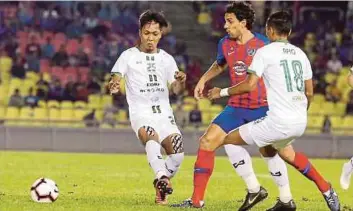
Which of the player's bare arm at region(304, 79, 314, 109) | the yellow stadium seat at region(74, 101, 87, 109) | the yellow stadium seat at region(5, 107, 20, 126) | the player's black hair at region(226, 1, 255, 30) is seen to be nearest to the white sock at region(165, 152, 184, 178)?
the player's black hair at region(226, 1, 255, 30)

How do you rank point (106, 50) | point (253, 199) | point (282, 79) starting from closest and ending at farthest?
point (282, 79), point (253, 199), point (106, 50)

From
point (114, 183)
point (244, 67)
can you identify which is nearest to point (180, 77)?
point (244, 67)

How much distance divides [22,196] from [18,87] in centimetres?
1589

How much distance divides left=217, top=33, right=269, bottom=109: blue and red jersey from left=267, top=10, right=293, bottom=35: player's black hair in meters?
0.90

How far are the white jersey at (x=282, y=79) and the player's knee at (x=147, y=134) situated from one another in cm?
174

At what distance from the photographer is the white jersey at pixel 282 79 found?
375 inches

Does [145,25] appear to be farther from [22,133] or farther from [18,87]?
[18,87]

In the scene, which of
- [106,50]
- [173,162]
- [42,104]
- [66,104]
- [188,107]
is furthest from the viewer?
[106,50]

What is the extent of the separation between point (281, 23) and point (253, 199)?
6.52 ft

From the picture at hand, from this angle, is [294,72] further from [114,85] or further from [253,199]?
[114,85]

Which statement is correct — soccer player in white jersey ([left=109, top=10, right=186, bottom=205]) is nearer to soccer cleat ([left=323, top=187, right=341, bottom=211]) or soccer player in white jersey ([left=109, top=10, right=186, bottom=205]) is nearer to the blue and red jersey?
the blue and red jersey

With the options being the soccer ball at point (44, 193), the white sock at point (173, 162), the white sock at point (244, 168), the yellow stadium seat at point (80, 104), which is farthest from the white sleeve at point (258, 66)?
the yellow stadium seat at point (80, 104)

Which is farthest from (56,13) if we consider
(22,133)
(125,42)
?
(22,133)

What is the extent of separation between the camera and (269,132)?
9586 mm
